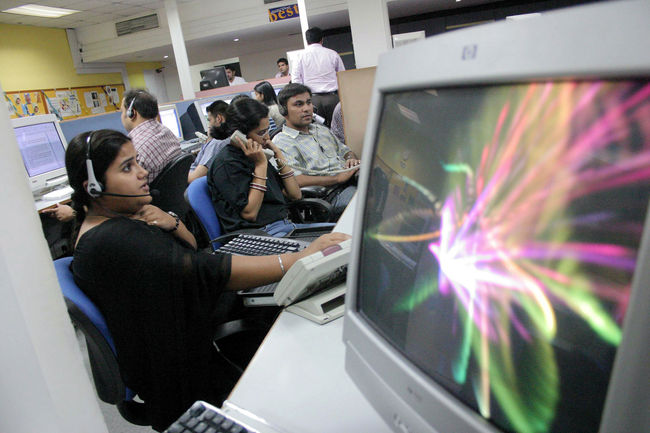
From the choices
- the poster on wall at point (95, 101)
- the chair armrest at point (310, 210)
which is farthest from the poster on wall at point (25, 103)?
the chair armrest at point (310, 210)

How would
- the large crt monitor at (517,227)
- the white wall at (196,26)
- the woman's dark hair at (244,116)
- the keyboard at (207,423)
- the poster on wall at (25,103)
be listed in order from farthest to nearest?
the white wall at (196,26) → the poster on wall at (25,103) → the woman's dark hair at (244,116) → the keyboard at (207,423) → the large crt monitor at (517,227)

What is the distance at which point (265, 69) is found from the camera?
11.6 meters

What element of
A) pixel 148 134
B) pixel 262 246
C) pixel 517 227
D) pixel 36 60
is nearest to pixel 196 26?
pixel 36 60

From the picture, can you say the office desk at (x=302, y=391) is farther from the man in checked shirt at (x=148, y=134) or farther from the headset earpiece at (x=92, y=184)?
the man in checked shirt at (x=148, y=134)

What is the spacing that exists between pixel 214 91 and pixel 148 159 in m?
3.62

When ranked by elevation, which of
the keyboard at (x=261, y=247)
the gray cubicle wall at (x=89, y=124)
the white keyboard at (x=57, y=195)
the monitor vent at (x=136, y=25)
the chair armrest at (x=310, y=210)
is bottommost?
the chair armrest at (x=310, y=210)

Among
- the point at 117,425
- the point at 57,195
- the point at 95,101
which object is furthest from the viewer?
the point at 95,101

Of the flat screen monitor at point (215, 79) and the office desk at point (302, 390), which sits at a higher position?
the flat screen monitor at point (215, 79)

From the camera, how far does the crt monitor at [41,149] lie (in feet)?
8.92

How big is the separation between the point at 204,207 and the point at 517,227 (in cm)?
148

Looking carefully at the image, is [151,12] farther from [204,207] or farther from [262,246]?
[262,246]

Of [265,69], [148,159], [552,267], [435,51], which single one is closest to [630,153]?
[552,267]

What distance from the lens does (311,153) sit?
8.23ft

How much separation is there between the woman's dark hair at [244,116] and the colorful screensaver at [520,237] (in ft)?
5.12
